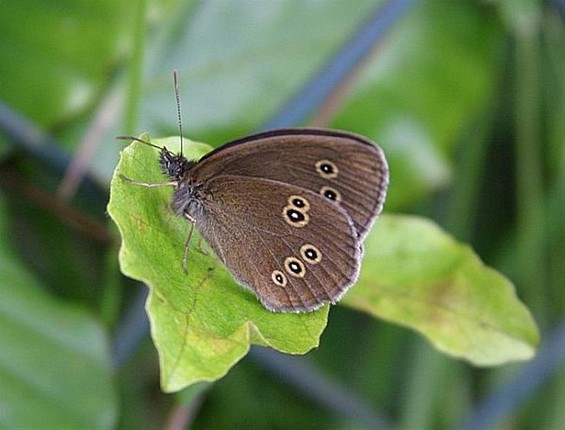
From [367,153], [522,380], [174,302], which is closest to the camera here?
[174,302]

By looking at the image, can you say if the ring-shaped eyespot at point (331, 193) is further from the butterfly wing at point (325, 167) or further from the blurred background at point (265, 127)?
the blurred background at point (265, 127)

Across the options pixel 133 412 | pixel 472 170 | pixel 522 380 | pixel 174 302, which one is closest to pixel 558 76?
pixel 472 170

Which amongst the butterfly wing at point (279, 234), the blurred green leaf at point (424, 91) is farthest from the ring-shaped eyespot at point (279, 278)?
the blurred green leaf at point (424, 91)

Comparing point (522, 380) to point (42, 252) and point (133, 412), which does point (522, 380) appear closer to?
point (133, 412)

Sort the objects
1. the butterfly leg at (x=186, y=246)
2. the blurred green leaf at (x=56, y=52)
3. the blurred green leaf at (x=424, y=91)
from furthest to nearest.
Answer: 1. the blurred green leaf at (x=424, y=91)
2. the blurred green leaf at (x=56, y=52)
3. the butterfly leg at (x=186, y=246)

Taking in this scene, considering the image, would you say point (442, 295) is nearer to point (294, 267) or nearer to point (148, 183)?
point (294, 267)

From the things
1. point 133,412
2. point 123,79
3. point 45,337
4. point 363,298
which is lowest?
point 133,412
